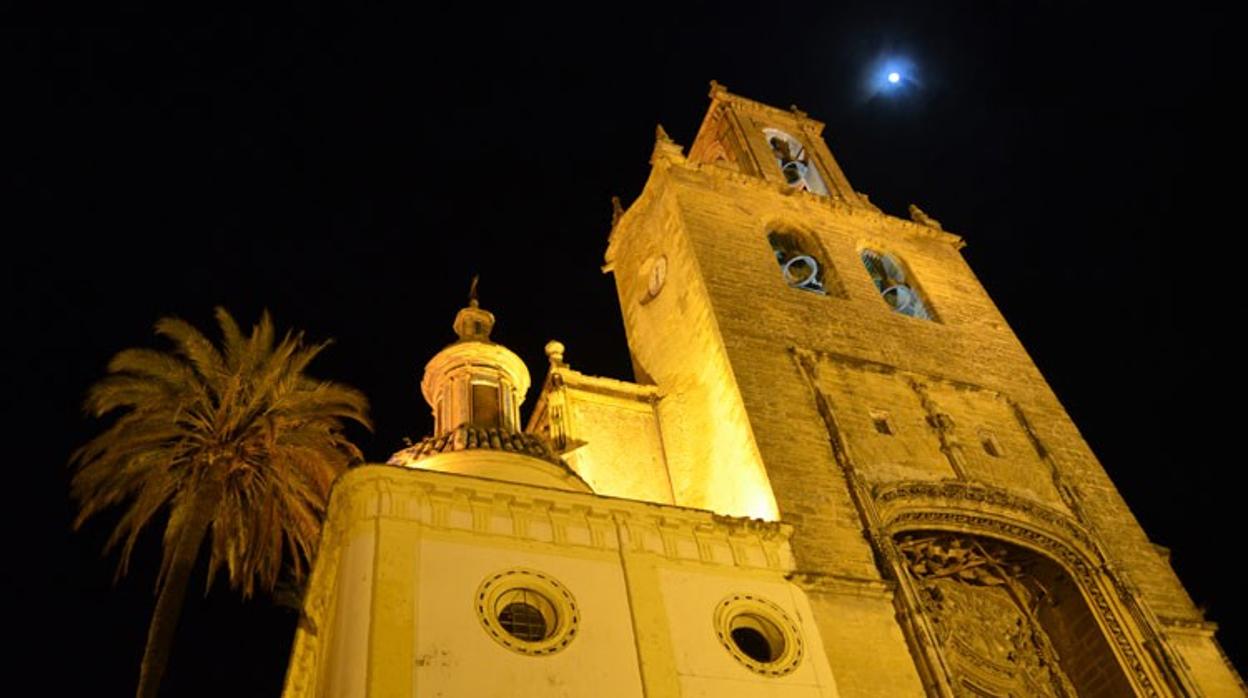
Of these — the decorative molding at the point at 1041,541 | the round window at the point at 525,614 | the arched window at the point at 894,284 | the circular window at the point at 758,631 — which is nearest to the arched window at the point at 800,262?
the arched window at the point at 894,284

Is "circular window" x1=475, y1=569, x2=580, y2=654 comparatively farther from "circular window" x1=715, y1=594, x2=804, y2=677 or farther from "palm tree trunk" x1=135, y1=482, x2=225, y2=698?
"palm tree trunk" x1=135, y1=482, x2=225, y2=698

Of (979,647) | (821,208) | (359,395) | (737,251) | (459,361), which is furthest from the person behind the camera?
(821,208)

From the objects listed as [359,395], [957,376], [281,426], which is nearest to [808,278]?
[957,376]

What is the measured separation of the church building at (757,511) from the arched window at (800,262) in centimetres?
8

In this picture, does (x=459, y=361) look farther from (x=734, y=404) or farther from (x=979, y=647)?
(x=979, y=647)

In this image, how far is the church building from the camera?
13086 millimetres

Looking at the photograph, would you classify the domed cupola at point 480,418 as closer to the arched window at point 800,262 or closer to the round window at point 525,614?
the round window at point 525,614

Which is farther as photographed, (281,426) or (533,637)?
(281,426)

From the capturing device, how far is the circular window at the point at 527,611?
41.6 ft

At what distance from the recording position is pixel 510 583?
44.0ft

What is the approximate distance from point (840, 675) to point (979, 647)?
14.3 ft

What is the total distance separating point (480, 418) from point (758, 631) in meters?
7.37

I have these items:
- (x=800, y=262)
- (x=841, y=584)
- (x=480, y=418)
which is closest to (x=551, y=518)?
(x=841, y=584)

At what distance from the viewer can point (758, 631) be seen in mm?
14492
